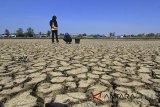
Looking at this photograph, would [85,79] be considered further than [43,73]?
No

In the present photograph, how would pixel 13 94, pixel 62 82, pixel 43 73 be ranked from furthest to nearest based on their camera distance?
1. pixel 43 73
2. pixel 62 82
3. pixel 13 94

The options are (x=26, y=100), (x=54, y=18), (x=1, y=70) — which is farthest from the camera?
(x=54, y=18)

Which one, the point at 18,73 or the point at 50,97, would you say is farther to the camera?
the point at 18,73

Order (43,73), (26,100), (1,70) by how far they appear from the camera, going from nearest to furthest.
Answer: (26,100)
(43,73)
(1,70)

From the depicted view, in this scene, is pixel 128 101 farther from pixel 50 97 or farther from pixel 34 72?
pixel 34 72

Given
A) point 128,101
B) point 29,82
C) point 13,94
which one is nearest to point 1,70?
point 29,82

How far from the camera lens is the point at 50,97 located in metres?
2.46

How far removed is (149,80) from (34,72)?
7.01 feet

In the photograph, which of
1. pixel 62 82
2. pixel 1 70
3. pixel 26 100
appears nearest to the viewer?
pixel 26 100

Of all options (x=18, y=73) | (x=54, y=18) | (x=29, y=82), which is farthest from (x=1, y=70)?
(x=54, y=18)

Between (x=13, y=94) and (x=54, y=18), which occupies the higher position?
(x=54, y=18)

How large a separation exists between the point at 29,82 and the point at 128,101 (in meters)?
1.59

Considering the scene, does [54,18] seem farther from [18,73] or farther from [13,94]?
[13,94]

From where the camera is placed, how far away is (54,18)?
12.0 metres
